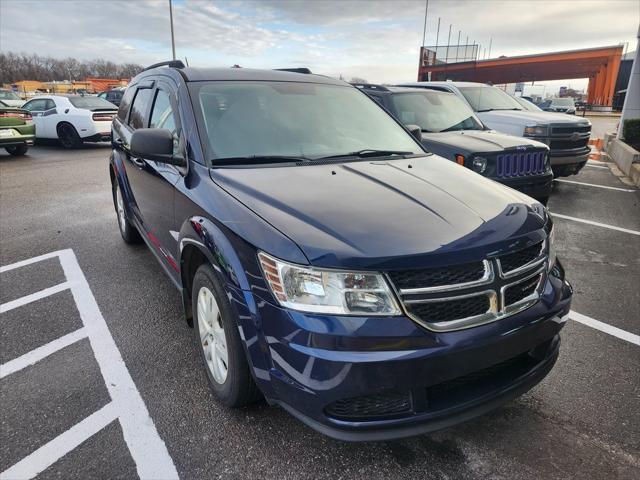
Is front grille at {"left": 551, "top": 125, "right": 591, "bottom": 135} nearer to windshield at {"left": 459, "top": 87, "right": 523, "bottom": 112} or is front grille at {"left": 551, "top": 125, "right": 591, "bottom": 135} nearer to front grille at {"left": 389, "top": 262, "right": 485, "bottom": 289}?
windshield at {"left": 459, "top": 87, "right": 523, "bottom": 112}

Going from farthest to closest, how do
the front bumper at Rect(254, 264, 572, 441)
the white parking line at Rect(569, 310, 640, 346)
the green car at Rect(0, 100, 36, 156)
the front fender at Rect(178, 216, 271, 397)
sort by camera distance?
the green car at Rect(0, 100, 36, 156) → the white parking line at Rect(569, 310, 640, 346) → the front fender at Rect(178, 216, 271, 397) → the front bumper at Rect(254, 264, 572, 441)

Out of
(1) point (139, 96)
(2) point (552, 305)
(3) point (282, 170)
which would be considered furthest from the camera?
(1) point (139, 96)

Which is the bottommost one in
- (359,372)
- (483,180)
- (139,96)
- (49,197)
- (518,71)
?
(49,197)

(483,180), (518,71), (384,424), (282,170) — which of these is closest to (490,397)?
(384,424)

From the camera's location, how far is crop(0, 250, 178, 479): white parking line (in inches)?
86.2

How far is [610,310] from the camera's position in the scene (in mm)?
3820

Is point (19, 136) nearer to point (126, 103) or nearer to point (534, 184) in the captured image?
point (126, 103)

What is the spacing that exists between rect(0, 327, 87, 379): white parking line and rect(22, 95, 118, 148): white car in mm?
11522

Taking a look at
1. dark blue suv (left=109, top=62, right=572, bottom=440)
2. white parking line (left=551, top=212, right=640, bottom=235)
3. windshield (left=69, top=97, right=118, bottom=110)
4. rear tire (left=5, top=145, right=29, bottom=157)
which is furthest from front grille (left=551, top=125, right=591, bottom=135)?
rear tire (left=5, top=145, right=29, bottom=157)

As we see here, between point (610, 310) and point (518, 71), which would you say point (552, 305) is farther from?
point (518, 71)

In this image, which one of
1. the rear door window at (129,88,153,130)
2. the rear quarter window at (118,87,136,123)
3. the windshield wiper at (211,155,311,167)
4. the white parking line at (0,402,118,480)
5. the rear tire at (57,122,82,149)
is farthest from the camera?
the rear tire at (57,122,82,149)

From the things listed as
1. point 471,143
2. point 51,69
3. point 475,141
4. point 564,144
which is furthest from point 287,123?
point 51,69

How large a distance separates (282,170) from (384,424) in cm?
152

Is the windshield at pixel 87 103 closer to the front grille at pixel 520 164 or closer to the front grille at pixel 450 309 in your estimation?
the front grille at pixel 520 164
